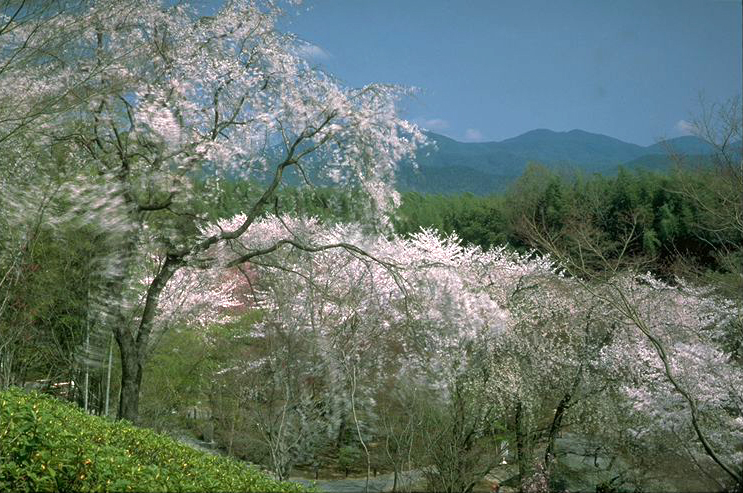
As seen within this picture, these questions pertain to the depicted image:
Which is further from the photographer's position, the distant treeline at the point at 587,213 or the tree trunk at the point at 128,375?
the distant treeline at the point at 587,213

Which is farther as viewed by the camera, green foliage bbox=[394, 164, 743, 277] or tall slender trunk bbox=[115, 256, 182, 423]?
green foliage bbox=[394, 164, 743, 277]

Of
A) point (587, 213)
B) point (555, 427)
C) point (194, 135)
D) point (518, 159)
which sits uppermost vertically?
point (518, 159)

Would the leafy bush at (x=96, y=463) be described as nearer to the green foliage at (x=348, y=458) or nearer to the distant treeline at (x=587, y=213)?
the distant treeline at (x=587, y=213)

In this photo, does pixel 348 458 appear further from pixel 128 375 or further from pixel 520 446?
pixel 128 375

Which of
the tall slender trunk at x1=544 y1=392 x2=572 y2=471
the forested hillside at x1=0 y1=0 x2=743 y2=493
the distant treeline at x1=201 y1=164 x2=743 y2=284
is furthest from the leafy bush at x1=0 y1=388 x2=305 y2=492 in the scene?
the tall slender trunk at x1=544 y1=392 x2=572 y2=471

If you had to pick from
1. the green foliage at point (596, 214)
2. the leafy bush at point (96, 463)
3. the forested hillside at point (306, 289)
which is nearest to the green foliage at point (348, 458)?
the forested hillside at point (306, 289)

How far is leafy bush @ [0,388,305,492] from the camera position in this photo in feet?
9.84

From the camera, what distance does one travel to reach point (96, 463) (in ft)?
10.1

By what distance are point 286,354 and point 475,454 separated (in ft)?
9.86

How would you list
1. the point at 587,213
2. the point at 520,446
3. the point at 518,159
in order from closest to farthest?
the point at 520,446, the point at 587,213, the point at 518,159

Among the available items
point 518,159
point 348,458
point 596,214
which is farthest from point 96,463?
point 518,159

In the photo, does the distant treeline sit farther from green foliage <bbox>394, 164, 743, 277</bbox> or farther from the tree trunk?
the tree trunk

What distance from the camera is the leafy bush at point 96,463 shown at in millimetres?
2998

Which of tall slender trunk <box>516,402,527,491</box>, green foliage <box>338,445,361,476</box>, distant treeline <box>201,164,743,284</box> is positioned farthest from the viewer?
green foliage <box>338,445,361,476</box>
